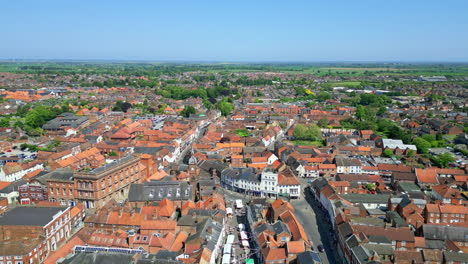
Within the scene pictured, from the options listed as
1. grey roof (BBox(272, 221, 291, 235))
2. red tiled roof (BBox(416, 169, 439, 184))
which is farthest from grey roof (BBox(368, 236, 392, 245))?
red tiled roof (BBox(416, 169, 439, 184))

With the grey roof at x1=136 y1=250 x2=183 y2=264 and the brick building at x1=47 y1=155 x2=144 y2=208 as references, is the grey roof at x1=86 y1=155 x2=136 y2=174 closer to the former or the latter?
the brick building at x1=47 y1=155 x2=144 y2=208

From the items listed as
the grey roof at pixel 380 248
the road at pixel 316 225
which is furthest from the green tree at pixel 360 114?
the grey roof at pixel 380 248

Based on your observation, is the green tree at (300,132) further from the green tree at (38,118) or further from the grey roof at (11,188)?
the green tree at (38,118)

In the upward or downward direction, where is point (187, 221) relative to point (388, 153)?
downward

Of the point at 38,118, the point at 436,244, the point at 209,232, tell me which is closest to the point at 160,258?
the point at 209,232

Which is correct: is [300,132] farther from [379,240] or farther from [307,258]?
[307,258]

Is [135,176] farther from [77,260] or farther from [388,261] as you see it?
[388,261]
